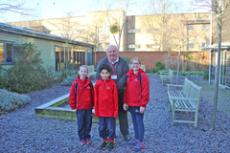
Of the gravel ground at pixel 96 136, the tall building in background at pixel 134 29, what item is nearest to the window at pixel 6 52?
the gravel ground at pixel 96 136

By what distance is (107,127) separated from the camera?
3951 millimetres

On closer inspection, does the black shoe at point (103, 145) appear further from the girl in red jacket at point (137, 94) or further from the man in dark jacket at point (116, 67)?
the man in dark jacket at point (116, 67)

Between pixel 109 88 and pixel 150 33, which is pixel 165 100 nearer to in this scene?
pixel 109 88

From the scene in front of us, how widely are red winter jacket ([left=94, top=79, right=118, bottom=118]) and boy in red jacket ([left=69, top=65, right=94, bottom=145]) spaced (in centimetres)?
22

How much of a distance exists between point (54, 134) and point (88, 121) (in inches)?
41.5

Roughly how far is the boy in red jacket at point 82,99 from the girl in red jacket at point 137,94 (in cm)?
68

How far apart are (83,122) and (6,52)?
865cm

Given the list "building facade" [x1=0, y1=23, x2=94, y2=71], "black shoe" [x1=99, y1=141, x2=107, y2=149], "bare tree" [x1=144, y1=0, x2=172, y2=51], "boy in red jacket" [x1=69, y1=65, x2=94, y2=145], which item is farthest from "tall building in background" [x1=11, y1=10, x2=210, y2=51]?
"black shoe" [x1=99, y1=141, x2=107, y2=149]

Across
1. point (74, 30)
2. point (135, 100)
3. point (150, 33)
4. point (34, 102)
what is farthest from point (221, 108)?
point (150, 33)

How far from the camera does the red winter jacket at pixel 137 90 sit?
3.71 metres

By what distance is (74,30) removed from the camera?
34.2 metres

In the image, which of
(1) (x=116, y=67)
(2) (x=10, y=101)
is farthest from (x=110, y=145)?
(2) (x=10, y=101)

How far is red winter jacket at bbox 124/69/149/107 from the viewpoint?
3.71 metres

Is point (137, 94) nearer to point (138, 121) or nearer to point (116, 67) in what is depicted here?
point (138, 121)
